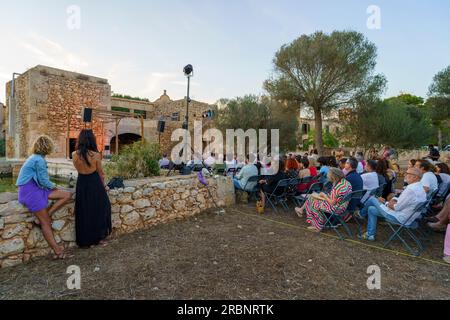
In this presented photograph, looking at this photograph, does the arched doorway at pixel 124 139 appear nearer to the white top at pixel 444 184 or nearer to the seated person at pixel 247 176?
the seated person at pixel 247 176

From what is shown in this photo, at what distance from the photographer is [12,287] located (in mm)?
2250

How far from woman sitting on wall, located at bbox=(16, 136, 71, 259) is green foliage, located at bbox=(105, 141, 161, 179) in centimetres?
195

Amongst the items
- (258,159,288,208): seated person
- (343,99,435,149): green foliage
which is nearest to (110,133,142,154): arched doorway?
(343,99,435,149): green foliage

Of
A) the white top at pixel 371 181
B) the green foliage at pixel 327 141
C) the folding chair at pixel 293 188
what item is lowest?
the folding chair at pixel 293 188

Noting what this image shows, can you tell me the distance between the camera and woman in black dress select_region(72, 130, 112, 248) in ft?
9.42

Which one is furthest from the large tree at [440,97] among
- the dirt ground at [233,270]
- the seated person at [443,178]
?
the dirt ground at [233,270]

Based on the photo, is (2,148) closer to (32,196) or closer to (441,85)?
(32,196)

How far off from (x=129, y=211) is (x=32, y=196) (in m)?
1.28

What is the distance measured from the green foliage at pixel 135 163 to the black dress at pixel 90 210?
176 cm

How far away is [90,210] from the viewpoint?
295cm

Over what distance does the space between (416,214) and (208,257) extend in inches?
104

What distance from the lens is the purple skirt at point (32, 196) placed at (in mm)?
2584

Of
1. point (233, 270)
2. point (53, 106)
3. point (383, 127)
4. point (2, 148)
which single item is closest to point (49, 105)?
point (53, 106)
